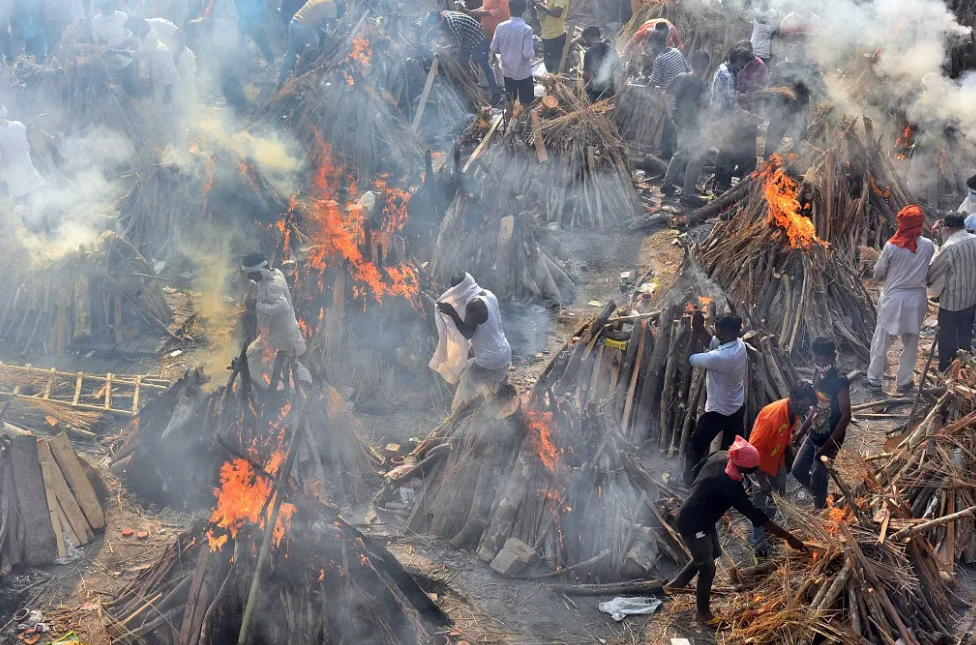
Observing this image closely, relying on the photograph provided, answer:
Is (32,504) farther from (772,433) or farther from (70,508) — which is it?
(772,433)

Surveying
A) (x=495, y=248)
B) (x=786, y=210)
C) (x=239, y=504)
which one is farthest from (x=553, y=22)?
(x=239, y=504)

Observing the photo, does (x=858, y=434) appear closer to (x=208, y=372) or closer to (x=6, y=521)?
(x=208, y=372)

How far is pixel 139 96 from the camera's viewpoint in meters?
16.4

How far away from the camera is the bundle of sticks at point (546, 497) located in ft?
24.5

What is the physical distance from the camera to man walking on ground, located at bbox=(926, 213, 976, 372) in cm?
925

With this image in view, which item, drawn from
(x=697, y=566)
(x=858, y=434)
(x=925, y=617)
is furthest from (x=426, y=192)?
(x=925, y=617)

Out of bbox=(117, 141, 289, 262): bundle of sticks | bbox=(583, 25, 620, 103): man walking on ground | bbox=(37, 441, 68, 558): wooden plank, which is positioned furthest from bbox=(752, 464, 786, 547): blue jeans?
bbox=(583, 25, 620, 103): man walking on ground

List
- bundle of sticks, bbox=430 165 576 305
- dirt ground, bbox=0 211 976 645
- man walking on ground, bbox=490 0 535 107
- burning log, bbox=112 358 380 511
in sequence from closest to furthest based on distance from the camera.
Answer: dirt ground, bbox=0 211 976 645 → burning log, bbox=112 358 380 511 → bundle of sticks, bbox=430 165 576 305 → man walking on ground, bbox=490 0 535 107

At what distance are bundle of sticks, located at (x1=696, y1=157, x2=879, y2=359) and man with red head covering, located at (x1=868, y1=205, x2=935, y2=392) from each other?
0.78 m

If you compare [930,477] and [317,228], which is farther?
[317,228]

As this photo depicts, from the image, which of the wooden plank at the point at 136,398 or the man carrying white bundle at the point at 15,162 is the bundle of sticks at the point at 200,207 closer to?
the man carrying white bundle at the point at 15,162

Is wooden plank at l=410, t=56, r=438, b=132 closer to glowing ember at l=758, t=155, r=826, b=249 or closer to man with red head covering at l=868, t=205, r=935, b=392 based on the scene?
glowing ember at l=758, t=155, r=826, b=249

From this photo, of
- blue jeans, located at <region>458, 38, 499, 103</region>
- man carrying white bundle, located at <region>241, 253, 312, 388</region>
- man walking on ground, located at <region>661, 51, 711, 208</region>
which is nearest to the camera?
man carrying white bundle, located at <region>241, 253, 312, 388</region>

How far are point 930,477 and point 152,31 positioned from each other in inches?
568
